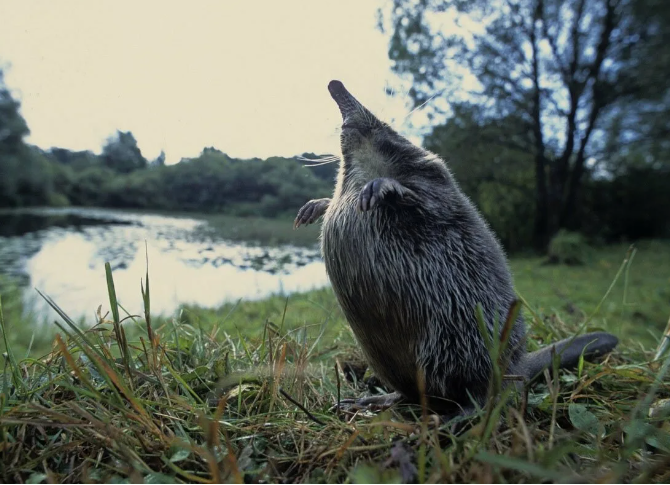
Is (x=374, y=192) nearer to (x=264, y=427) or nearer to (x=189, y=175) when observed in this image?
(x=264, y=427)

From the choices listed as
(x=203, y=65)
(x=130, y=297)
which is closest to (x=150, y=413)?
(x=203, y=65)

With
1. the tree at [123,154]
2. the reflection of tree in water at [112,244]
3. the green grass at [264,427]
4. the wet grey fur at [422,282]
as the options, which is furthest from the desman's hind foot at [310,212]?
the reflection of tree in water at [112,244]

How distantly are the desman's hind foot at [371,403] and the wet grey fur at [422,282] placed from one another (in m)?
0.05

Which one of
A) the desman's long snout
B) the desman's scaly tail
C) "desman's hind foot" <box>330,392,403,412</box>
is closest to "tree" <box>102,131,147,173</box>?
the desman's long snout

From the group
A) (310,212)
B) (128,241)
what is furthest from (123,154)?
(310,212)

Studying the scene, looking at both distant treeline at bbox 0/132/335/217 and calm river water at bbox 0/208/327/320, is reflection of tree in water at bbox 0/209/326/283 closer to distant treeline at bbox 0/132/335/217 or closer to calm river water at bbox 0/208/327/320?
calm river water at bbox 0/208/327/320

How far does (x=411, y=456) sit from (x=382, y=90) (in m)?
1.60

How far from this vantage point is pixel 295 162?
2.10 meters

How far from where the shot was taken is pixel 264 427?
43.4 inches

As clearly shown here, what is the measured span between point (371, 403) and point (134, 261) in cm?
249

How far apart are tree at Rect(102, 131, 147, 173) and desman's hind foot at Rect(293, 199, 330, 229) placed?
908mm

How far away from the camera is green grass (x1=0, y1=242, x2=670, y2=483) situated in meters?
0.83

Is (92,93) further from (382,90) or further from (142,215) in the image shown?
(142,215)

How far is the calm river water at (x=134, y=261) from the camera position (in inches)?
106
